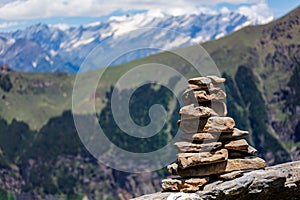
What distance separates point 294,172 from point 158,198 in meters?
8.57

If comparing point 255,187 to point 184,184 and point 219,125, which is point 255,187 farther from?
point 219,125

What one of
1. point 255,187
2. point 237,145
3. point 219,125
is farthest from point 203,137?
point 255,187

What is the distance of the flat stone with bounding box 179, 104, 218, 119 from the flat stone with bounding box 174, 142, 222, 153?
1.78m

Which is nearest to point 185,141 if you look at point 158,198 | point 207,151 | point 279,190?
point 207,151

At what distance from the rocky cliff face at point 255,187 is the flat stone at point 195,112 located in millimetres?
4279

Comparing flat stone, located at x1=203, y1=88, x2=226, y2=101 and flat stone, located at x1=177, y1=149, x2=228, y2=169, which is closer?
flat stone, located at x1=177, y1=149, x2=228, y2=169

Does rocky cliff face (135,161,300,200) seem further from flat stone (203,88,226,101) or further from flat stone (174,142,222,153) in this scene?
flat stone (203,88,226,101)

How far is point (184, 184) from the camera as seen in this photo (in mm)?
33562

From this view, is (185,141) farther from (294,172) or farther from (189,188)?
(294,172)

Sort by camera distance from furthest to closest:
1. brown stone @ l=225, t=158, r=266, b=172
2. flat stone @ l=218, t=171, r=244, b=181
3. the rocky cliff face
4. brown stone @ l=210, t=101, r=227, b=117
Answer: brown stone @ l=210, t=101, r=227, b=117 < brown stone @ l=225, t=158, r=266, b=172 < flat stone @ l=218, t=171, r=244, b=181 < the rocky cliff face

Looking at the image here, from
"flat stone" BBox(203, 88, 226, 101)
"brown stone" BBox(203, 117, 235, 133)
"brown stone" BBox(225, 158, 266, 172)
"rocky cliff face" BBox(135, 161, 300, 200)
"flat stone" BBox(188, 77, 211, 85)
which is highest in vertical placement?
"flat stone" BBox(188, 77, 211, 85)

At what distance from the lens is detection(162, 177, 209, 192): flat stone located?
3325cm

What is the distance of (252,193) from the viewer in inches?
1299

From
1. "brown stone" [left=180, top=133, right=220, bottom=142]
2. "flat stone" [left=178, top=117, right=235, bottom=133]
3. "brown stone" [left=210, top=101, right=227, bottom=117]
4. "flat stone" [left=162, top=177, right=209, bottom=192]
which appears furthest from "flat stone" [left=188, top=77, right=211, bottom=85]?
"flat stone" [left=162, top=177, right=209, bottom=192]
